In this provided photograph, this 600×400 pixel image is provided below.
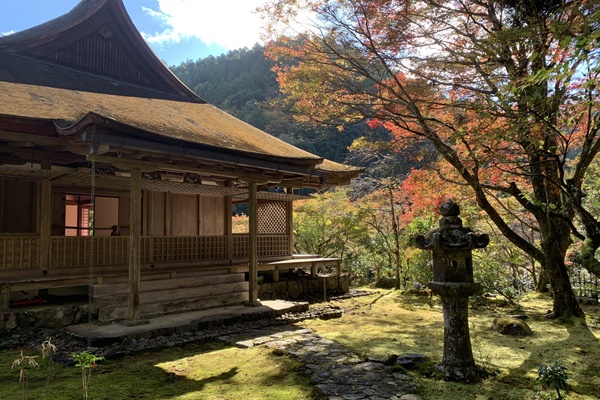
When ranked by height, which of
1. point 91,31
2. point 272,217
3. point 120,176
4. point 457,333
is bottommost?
point 457,333

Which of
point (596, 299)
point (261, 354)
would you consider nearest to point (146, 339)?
point (261, 354)

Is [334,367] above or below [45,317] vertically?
below

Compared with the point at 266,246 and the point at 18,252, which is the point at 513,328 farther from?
the point at 18,252

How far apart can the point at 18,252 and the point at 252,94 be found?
131ft

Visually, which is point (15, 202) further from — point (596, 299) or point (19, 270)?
point (596, 299)

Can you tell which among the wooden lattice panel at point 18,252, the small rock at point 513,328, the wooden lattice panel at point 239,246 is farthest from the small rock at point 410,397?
the wooden lattice panel at point 239,246

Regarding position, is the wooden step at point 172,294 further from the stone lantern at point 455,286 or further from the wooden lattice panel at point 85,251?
the stone lantern at point 455,286

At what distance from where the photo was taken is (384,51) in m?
9.23

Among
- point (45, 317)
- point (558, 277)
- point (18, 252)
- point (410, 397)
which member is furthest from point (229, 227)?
point (410, 397)

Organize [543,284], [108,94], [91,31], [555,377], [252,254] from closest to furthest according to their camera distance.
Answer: [555,377] → [252,254] → [108,94] → [91,31] → [543,284]

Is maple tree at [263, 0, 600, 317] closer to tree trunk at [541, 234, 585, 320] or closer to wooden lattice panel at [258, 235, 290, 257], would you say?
tree trunk at [541, 234, 585, 320]

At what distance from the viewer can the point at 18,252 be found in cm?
813

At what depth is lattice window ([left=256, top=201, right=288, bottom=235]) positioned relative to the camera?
13977mm

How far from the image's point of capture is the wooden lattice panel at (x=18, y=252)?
796cm
